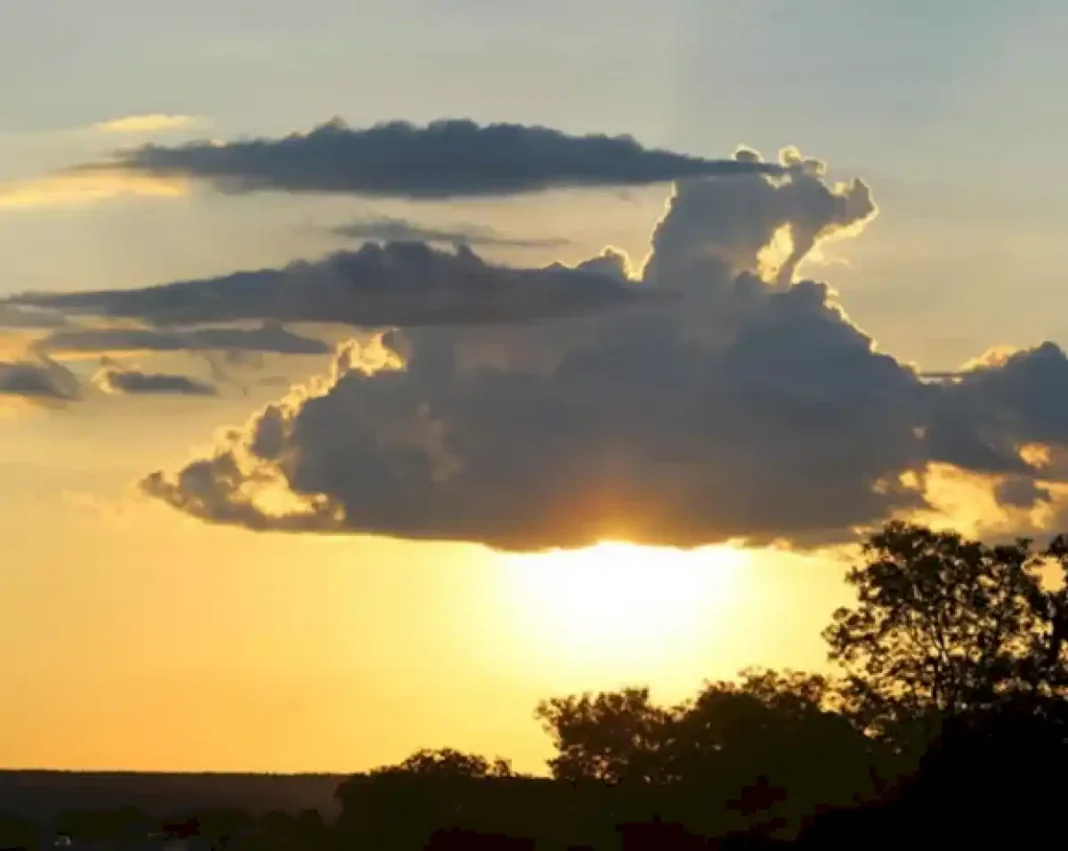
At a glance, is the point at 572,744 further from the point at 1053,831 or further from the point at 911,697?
the point at 1053,831

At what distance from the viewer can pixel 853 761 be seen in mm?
145000

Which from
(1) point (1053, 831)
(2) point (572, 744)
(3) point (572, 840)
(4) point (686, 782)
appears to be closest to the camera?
(1) point (1053, 831)

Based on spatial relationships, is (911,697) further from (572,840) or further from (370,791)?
(370,791)

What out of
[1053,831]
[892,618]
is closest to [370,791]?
[892,618]

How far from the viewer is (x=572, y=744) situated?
17725 cm

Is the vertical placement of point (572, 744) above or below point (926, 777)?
above

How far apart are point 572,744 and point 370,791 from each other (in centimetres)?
1896

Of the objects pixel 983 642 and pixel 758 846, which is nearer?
pixel 758 846

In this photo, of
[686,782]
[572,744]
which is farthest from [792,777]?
[572,744]

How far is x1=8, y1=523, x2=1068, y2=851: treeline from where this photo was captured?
13200cm

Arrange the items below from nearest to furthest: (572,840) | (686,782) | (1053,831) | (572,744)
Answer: (1053,831), (572,840), (686,782), (572,744)

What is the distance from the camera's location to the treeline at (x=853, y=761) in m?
132

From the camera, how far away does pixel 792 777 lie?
14775 centimetres

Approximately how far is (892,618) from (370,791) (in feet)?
94.8
